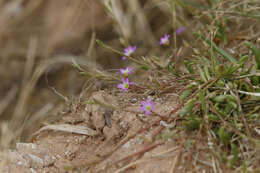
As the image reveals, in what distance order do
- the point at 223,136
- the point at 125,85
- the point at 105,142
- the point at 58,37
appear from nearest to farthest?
1. the point at 223,136
2. the point at 105,142
3. the point at 125,85
4. the point at 58,37

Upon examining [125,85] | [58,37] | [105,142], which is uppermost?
[58,37]

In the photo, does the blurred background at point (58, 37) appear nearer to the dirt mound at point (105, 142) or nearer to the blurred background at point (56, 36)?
the blurred background at point (56, 36)

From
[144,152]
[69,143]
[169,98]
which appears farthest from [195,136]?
[69,143]

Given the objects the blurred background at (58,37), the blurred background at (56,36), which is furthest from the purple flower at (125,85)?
the blurred background at (56,36)

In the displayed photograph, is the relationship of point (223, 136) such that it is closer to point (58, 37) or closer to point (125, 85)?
point (125, 85)

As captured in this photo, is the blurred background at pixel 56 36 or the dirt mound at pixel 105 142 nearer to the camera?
the dirt mound at pixel 105 142

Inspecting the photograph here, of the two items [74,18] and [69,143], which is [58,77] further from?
[69,143]

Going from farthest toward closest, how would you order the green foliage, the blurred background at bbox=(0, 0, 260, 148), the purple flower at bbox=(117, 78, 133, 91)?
the blurred background at bbox=(0, 0, 260, 148), the purple flower at bbox=(117, 78, 133, 91), the green foliage

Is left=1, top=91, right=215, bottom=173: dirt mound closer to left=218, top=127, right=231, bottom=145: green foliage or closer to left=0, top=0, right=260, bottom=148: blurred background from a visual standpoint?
left=218, top=127, right=231, bottom=145: green foliage

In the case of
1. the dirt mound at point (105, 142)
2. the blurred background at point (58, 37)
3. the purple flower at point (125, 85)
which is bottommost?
the dirt mound at point (105, 142)

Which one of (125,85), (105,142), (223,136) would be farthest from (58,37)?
(223,136)

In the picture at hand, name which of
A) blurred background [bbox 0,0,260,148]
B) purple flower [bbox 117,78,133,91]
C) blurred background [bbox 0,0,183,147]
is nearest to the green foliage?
purple flower [bbox 117,78,133,91]
